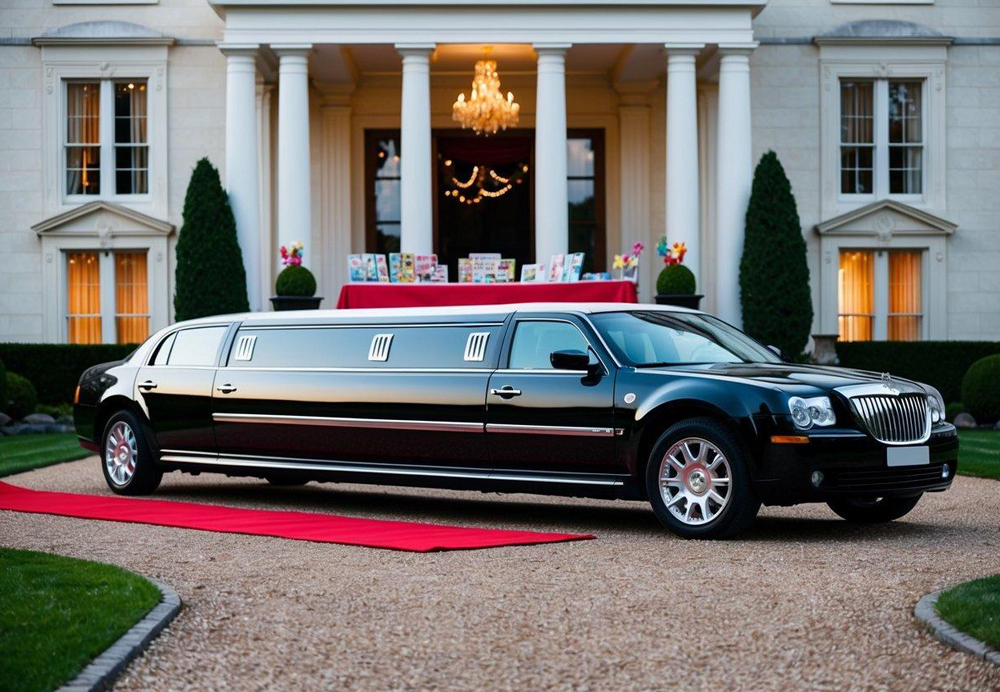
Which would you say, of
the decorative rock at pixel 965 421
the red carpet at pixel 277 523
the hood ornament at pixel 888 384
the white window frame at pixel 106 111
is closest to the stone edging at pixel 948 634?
the hood ornament at pixel 888 384

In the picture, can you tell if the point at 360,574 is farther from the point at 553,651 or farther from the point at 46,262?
the point at 46,262

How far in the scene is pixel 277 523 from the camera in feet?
35.0

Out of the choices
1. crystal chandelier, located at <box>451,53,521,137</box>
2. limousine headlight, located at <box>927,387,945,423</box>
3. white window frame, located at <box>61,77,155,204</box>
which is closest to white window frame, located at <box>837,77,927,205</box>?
crystal chandelier, located at <box>451,53,521,137</box>

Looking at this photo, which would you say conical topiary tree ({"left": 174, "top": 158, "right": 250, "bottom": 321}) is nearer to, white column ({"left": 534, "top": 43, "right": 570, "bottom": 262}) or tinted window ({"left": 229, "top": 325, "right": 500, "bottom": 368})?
white column ({"left": 534, "top": 43, "right": 570, "bottom": 262})

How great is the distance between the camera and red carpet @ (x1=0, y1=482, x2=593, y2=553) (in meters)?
9.45

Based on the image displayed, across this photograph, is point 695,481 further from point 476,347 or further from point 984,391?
point 984,391

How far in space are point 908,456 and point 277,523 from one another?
450cm

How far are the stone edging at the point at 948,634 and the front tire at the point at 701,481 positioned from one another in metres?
2.50

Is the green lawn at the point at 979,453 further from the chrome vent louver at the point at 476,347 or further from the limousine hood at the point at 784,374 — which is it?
the chrome vent louver at the point at 476,347

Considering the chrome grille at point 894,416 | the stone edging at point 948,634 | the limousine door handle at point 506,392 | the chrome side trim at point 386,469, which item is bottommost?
the stone edging at point 948,634

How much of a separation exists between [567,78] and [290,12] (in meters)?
6.98

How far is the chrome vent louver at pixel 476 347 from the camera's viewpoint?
11.0 meters

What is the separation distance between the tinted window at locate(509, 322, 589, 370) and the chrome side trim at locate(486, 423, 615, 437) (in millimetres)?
460

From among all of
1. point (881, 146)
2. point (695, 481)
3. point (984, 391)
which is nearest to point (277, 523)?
point (695, 481)
